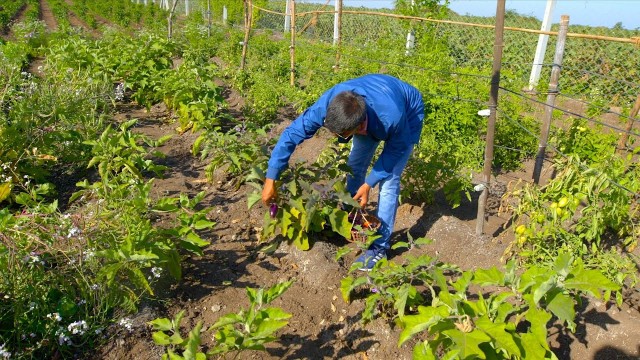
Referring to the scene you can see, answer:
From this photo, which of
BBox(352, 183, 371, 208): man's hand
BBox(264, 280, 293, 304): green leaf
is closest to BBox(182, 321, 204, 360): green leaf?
BBox(264, 280, 293, 304): green leaf

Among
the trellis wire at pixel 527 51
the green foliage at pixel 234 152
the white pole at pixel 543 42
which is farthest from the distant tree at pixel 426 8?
the green foliage at pixel 234 152

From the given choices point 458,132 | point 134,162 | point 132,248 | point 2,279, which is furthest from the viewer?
point 458,132

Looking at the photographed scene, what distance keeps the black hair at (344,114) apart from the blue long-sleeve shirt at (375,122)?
25 centimetres

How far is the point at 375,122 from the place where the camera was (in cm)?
305

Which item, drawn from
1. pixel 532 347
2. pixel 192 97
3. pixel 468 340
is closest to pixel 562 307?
pixel 532 347

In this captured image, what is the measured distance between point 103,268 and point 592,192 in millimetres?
2743

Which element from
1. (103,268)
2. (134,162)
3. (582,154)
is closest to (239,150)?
(134,162)

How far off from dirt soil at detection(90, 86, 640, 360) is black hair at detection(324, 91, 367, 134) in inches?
44.8

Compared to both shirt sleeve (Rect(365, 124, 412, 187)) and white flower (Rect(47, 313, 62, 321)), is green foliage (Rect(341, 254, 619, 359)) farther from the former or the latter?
white flower (Rect(47, 313, 62, 321))

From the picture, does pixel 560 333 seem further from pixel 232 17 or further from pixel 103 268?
pixel 232 17

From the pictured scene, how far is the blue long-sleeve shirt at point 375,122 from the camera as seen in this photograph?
2996 millimetres

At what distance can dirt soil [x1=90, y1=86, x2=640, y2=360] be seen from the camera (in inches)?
109

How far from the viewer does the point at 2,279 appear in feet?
8.21

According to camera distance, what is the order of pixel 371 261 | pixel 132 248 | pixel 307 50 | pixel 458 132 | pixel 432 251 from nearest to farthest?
pixel 132 248 < pixel 371 261 < pixel 432 251 < pixel 458 132 < pixel 307 50
